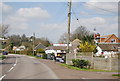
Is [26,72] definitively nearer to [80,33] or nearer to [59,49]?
Result: [59,49]

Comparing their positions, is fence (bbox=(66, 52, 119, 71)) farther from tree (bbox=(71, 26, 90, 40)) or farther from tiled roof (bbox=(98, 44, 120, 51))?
tree (bbox=(71, 26, 90, 40))

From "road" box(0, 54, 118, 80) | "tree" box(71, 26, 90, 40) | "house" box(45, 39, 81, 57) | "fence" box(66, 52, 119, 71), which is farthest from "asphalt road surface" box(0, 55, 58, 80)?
"tree" box(71, 26, 90, 40)

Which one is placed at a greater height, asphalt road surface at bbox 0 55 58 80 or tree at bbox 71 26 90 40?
tree at bbox 71 26 90 40

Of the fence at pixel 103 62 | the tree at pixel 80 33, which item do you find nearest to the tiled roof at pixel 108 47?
the tree at pixel 80 33

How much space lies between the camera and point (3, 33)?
2095 inches

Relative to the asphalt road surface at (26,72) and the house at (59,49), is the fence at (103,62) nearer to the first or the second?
the asphalt road surface at (26,72)

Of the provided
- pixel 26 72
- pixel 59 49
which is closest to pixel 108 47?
pixel 59 49

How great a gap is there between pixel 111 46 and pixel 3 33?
28.6 metres

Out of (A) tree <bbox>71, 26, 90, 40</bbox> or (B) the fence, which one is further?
(A) tree <bbox>71, 26, 90, 40</bbox>

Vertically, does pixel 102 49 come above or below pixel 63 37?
below


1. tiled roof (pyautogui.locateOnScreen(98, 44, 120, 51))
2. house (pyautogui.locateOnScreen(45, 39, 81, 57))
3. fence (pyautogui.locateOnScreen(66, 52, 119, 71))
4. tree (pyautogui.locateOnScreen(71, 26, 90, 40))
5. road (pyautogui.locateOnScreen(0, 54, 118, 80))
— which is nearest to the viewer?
road (pyautogui.locateOnScreen(0, 54, 118, 80))

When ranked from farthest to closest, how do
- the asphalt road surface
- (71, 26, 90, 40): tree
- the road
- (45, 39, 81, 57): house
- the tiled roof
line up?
(71, 26, 90, 40): tree < (45, 39, 81, 57): house < the tiled roof < the road < the asphalt road surface

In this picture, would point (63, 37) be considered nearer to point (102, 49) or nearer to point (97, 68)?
point (102, 49)

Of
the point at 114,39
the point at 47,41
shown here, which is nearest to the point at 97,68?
the point at 114,39
